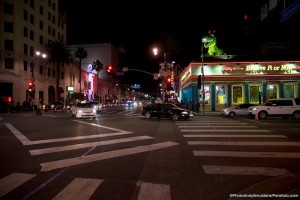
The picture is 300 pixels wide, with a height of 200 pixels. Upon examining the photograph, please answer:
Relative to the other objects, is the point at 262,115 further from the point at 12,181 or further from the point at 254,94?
the point at 12,181

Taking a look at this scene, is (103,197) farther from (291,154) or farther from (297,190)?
(291,154)

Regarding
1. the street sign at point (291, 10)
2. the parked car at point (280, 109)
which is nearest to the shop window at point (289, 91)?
the parked car at point (280, 109)

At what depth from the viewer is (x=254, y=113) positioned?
24.9 m

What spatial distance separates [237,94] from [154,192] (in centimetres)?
3563

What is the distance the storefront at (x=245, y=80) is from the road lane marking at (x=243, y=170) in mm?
30871

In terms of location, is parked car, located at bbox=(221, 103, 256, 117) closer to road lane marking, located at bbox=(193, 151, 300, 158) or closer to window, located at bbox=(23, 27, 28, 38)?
road lane marking, located at bbox=(193, 151, 300, 158)

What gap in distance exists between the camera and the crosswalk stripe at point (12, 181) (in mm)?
5938

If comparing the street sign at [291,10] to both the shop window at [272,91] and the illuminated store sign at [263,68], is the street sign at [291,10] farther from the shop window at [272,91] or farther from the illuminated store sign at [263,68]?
the shop window at [272,91]

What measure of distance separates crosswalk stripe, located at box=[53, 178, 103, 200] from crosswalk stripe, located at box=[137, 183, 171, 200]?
1.02 m

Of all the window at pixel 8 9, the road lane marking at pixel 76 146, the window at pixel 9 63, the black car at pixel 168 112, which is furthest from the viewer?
the window at pixel 8 9

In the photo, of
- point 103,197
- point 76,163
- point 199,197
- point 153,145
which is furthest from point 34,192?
point 153,145

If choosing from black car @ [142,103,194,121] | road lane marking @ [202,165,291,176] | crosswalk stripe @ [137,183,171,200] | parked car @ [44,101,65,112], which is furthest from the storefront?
crosswalk stripe @ [137,183,171,200]

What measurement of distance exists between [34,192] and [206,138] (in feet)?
28.9

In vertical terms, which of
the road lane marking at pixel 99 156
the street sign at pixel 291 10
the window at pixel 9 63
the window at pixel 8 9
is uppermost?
the window at pixel 8 9
